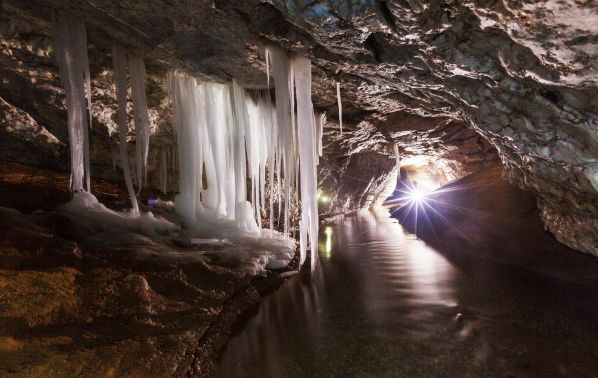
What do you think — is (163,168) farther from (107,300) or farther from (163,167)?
(107,300)

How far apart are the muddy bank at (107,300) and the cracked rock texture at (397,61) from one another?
2751mm

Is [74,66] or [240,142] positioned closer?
[74,66]

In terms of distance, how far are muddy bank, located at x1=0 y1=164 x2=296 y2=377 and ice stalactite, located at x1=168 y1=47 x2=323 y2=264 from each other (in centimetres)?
174

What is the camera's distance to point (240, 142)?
23.6 feet

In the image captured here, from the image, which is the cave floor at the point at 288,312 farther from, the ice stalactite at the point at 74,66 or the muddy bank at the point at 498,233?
the ice stalactite at the point at 74,66

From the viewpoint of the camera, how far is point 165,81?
6902 millimetres

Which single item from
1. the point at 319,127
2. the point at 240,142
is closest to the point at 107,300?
the point at 240,142

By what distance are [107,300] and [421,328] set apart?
3.74 m

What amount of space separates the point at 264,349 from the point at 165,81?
19.1 feet

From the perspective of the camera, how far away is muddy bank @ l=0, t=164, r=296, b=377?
2.94 m

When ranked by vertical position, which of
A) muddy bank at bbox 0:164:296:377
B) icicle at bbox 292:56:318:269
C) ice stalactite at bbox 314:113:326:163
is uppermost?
ice stalactite at bbox 314:113:326:163

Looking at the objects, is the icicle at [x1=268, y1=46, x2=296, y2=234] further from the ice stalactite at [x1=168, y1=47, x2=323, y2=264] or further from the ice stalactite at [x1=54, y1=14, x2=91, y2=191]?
the ice stalactite at [x1=54, y1=14, x2=91, y2=191]

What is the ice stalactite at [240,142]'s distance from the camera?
5.90 meters

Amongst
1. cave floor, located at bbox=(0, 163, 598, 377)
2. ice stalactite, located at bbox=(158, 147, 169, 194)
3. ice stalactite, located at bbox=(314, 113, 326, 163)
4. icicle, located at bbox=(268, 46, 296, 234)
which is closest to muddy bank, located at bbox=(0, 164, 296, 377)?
cave floor, located at bbox=(0, 163, 598, 377)
